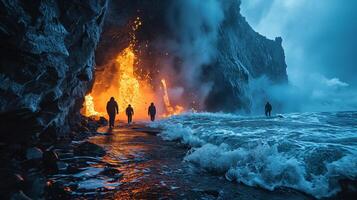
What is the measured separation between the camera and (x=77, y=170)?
653 cm

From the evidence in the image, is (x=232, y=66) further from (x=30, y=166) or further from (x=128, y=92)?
(x=30, y=166)

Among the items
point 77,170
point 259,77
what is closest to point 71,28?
point 77,170

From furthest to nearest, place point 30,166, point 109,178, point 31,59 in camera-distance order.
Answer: point 31,59
point 30,166
point 109,178

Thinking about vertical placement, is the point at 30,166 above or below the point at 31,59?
below

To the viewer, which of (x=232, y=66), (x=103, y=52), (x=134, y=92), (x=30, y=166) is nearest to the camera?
(x=30, y=166)

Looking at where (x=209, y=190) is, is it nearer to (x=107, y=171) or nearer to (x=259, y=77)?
(x=107, y=171)

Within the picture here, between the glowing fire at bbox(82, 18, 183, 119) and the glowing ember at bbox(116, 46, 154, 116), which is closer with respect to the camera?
the glowing fire at bbox(82, 18, 183, 119)

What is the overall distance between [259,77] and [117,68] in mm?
42596

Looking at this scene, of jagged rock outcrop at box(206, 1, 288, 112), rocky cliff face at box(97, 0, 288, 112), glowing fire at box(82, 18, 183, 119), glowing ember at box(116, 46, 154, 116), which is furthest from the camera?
jagged rock outcrop at box(206, 1, 288, 112)

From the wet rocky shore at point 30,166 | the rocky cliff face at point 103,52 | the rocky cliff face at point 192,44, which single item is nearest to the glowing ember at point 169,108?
the rocky cliff face at point 103,52

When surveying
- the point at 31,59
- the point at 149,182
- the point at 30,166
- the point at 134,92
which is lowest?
the point at 149,182

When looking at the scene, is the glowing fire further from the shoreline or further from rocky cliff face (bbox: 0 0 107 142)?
the shoreline

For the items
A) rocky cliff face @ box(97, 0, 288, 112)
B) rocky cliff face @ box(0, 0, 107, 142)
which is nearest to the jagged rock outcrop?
rocky cliff face @ box(97, 0, 288, 112)

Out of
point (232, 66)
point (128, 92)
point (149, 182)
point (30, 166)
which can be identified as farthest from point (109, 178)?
point (232, 66)
